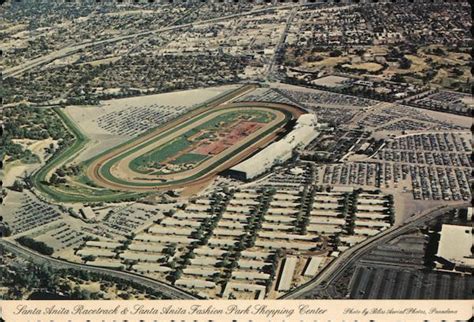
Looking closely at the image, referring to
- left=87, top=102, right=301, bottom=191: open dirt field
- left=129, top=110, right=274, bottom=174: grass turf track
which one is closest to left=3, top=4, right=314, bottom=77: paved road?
left=87, top=102, right=301, bottom=191: open dirt field

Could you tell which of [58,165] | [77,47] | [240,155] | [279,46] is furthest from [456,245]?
[77,47]

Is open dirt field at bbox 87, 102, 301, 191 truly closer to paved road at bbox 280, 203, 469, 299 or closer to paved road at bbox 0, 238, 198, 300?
paved road at bbox 0, 238, 198, 300

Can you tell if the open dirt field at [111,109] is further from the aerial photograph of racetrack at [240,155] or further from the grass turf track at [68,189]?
the grass turf track at [68,189]

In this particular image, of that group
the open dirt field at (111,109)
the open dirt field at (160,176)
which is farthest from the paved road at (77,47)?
the open dirt field at (160,176)

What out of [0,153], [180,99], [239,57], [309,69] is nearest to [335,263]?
[0,153]

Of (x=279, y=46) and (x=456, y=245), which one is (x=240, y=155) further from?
(x=279, y=46)

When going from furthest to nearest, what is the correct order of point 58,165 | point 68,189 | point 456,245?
point 58,165, point 68,189, point 456,245

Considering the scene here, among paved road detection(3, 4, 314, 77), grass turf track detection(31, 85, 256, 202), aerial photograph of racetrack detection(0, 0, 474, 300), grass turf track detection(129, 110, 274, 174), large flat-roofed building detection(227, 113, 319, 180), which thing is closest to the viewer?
aerial photograph of racetrack detection(0, 0, 474, 300)

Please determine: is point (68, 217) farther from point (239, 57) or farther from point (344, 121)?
point (239, 57)
